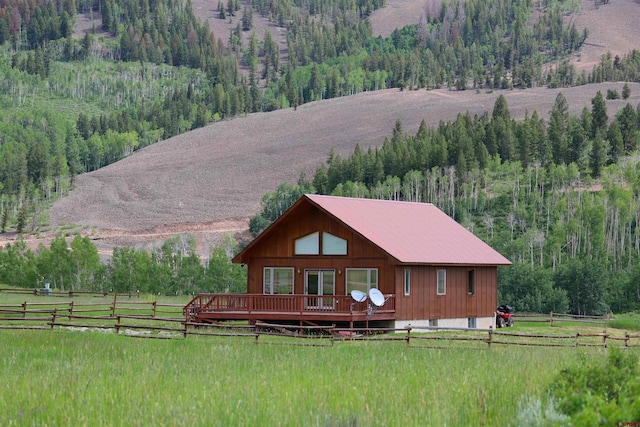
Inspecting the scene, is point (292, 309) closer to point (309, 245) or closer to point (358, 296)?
point (358, 296)

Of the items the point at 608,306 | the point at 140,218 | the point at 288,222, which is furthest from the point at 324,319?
the point at 140,218

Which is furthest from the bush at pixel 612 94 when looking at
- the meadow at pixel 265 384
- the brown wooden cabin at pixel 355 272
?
the meadow at pixel 265 384

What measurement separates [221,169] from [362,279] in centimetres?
13081

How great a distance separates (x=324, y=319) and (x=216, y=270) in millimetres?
36834

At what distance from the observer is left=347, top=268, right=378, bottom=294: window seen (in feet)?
128

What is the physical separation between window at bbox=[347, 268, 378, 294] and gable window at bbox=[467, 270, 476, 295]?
19.5 feet

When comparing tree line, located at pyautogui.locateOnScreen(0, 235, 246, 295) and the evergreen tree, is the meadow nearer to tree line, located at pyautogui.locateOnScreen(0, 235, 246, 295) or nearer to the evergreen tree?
tree line, located at pyautogui.locateOnScreen(0, 235, 246, 295)

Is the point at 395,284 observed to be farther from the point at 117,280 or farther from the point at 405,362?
the point at 117,280

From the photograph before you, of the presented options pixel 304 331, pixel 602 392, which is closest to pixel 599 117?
pixel 304 331

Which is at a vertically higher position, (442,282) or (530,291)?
(442,282)

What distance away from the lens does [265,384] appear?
60.3ft

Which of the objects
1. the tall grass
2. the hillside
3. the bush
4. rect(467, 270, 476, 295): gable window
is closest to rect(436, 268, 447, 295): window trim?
rect(467, 270, 476, 295): gable window

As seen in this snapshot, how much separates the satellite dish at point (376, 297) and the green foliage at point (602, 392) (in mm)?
20300

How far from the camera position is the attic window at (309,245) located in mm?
40562
